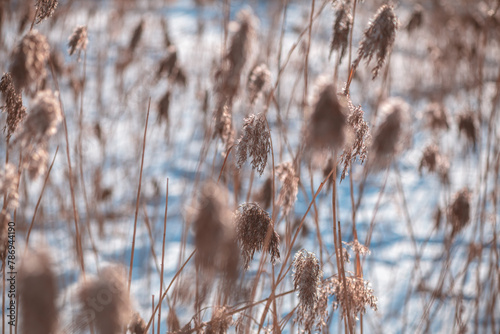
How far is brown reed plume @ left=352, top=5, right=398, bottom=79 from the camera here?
0.75m

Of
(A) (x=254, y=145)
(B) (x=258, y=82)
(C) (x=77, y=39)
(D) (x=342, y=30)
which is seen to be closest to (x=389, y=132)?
(A) (x=254, y=145)

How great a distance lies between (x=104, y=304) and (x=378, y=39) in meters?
0.63

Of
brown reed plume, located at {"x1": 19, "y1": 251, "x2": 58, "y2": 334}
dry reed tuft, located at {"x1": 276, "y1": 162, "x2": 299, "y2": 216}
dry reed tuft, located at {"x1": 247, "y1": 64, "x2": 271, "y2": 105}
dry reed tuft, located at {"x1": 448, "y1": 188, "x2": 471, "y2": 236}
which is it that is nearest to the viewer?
brown reed plume, located at {"x1": 19, "y1": 251, "x2": 58, "y2": 334}

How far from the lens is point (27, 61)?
0.68 m

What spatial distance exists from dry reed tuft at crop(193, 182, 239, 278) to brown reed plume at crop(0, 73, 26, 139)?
1.54 feet

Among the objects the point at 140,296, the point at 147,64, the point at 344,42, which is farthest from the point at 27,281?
the point at 147,64

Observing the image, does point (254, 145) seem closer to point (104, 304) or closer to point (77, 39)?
point (104, 304)

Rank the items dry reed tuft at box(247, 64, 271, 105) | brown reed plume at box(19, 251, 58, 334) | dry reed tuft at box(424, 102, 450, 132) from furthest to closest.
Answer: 1. dry reed tuft at box(424, 102, 450, 132)
2. dry reed tuft at box(247, 64, 271, 105)
3. brown reed plume at box(19, 251, 58, 334)

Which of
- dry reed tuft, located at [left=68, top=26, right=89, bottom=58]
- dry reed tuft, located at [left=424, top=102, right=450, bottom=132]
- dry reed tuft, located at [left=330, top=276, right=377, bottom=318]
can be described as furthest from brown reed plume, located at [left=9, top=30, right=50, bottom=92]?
dry reed tuft, located at [left=424, top=102, right=450, bottom=132]

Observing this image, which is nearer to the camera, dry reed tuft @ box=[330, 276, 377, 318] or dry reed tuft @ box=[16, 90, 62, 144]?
dry reed tuft @ box=[16, 90, 62, 144]

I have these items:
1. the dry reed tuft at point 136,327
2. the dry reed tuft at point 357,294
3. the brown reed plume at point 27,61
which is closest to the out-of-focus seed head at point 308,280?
the dry reed tuft at point 357,294

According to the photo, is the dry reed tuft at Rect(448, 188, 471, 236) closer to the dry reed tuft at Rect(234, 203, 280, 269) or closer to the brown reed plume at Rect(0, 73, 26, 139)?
the dry reed tuft at Rect(234, 203, 280, 269)

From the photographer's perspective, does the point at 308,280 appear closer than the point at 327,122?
No

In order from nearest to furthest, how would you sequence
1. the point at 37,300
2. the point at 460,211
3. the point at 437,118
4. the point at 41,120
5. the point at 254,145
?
the point at 37,300
the point at 41,120
the point at 254,145
the point at 460,211
the point at 437,118
